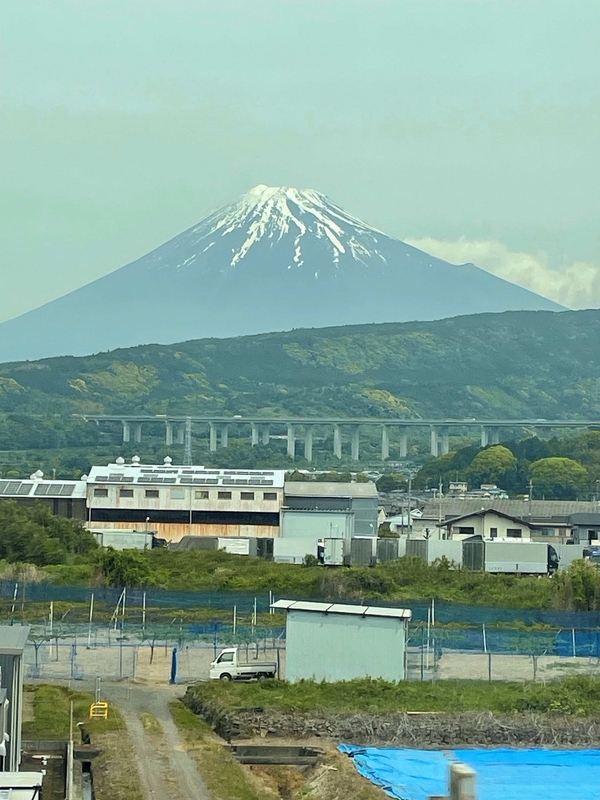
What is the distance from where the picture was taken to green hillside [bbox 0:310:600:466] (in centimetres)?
12169

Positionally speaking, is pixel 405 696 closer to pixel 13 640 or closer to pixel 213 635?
pixel 13 640

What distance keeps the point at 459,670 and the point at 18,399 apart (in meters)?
102

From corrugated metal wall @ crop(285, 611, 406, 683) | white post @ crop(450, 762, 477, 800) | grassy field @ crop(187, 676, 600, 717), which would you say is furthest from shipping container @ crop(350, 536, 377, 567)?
white post @ crop(450, 762, 477, 800)

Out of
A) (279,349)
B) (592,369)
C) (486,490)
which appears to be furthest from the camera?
(592,369)

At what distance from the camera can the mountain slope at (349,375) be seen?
404 feet

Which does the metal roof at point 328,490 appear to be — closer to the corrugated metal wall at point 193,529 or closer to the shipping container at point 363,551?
the corrugated metal wall at point 193,529

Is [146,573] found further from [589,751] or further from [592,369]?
[592,369]

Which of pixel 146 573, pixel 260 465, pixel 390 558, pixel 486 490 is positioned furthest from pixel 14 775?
pixel 260 465

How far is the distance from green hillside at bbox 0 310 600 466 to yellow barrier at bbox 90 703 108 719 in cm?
7657

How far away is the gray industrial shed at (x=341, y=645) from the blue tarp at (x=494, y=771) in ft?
8.54

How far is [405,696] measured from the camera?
572 inches

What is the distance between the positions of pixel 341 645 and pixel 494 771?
3.80 metres

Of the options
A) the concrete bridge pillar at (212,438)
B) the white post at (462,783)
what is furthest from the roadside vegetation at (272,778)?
the concrete bridge pillar at (212,438)

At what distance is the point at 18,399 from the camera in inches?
4547
